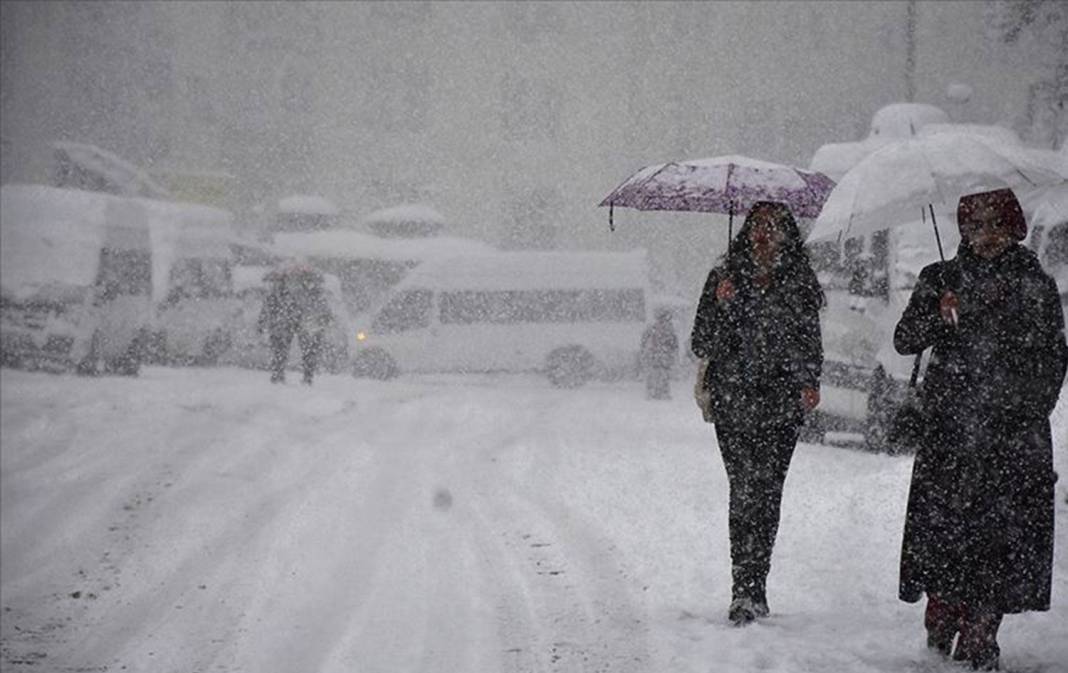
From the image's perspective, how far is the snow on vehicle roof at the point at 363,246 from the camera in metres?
31.0

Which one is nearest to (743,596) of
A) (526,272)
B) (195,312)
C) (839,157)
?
(839,157)

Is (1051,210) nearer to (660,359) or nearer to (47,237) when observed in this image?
(660,359)

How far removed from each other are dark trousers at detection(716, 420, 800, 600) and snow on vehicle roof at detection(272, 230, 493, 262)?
2514 centimetres

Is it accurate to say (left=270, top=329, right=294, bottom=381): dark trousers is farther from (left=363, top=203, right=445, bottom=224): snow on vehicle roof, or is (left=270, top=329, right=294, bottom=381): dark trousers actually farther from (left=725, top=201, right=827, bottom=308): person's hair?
(left=363, top=203, right=445, bottom=224): snow on vehicle roof

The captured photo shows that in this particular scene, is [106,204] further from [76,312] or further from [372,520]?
[372,520]

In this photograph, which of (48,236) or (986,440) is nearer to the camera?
(986,440)

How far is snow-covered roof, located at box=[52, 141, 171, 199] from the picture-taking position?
3305 centimetres

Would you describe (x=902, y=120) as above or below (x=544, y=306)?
above

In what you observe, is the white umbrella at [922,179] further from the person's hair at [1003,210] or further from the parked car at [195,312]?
the parked car at [195,312]

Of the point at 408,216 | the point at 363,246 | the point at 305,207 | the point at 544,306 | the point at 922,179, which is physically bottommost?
the point at 544,306

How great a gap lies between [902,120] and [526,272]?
6.58m

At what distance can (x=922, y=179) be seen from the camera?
562 cm

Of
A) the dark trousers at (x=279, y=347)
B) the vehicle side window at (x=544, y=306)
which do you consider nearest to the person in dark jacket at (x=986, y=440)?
the dark trousers at (x=279, y=347)

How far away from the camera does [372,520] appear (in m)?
8.30
